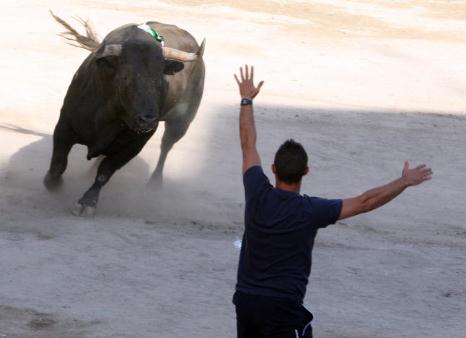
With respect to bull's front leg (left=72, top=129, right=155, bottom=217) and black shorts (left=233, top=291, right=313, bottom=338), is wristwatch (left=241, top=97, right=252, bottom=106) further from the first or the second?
bull's front leg (left=72, top=129, right=155, bottom=217)

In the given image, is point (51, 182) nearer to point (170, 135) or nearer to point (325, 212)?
point (170, 135)

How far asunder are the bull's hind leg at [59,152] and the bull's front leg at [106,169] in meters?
0.34

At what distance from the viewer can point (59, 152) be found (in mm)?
11625

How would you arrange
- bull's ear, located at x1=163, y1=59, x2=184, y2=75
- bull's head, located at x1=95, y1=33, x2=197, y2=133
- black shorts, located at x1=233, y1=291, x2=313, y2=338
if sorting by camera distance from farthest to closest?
bull's ear, located at x1=163, y1=59, x2=184, y2=75 → bull's head, located at x1=95, y1=33, x2=197, y2=133 → black shorts, located at x1=233, y1=291, x2=313, y2=338

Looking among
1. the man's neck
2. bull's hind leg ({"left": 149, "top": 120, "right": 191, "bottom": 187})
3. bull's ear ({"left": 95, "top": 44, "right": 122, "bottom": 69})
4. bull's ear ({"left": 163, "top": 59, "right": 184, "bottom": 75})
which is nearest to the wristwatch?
the man's neck

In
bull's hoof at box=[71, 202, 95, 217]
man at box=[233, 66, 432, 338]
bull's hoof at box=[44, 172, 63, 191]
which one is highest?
man at box=[233, 66, 432, 338]

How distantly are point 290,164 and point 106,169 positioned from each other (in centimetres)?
580

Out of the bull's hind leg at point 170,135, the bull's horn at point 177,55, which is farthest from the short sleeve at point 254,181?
the bull's hind leg at point 170,135

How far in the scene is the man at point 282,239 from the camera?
234 inches

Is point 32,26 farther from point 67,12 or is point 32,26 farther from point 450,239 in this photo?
point 450,239

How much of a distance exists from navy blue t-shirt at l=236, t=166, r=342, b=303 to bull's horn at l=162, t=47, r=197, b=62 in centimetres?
545

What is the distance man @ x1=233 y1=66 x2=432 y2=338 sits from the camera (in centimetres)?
594

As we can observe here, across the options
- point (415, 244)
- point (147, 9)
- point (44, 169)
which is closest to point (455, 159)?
point (415, 244)

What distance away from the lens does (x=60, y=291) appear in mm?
8734
